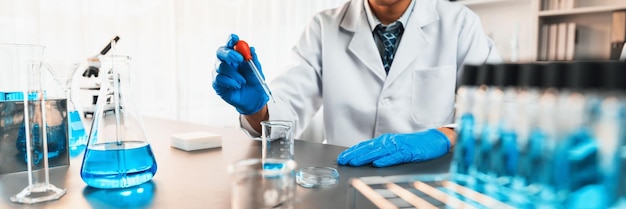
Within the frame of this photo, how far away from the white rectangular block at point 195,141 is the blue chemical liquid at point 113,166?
0.31 m

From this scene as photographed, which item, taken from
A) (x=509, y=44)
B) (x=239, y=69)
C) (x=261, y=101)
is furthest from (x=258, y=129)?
(x=509, y=44)

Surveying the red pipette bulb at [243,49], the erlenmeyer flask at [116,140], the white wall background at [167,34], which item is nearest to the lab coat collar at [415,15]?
the white wall background at [167,34]

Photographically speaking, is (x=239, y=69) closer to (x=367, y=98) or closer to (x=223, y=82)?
(x=223, y=82)

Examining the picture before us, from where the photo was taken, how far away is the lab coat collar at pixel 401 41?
1655 mm

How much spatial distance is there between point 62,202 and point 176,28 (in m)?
2.10

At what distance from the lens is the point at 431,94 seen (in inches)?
66.0

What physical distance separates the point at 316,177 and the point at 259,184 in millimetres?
343

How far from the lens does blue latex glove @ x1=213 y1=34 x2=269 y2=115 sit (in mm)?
1128

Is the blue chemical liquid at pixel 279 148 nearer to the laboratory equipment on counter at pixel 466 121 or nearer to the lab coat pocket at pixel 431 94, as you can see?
the laboratory equipment on counter at pixel 466 121

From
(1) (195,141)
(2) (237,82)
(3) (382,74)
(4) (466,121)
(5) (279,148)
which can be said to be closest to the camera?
(4) (466,121)

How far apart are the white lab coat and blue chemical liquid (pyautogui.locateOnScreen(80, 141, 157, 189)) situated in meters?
0.91

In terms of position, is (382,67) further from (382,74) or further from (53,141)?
(53,141)

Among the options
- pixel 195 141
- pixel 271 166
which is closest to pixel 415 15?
pixel 195 141

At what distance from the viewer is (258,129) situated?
1390mm
